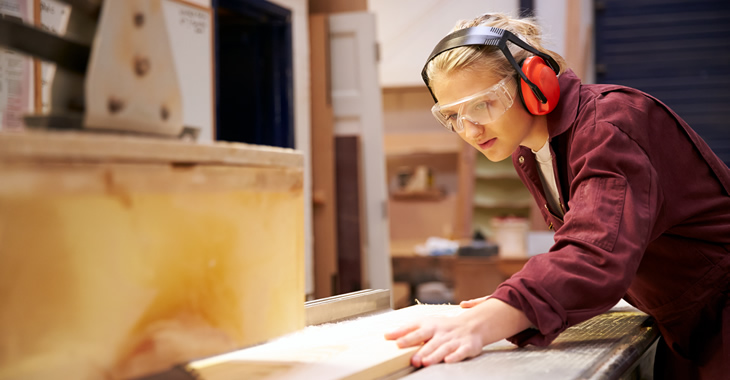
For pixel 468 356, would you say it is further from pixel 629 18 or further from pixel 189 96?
pixel 629 18

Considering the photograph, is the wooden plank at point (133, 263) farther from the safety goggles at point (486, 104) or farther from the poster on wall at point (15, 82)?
the poster on wall at point (15, 82)

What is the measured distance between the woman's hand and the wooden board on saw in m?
0.03

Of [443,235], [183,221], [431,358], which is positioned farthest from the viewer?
[443,235]

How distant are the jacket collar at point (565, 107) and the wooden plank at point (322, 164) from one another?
289cm

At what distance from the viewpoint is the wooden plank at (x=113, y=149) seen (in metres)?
0.58

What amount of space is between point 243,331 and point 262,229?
0.15 metres

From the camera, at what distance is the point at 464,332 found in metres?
0.99

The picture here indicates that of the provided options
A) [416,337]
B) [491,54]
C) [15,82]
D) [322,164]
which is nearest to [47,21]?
[15,82]

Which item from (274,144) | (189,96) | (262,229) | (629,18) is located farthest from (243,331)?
(629,18)

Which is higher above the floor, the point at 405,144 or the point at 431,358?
the point at 405,144

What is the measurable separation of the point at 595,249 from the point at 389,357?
401mm

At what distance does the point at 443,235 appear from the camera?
235 inches

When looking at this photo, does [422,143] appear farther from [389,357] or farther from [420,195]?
[389,357]

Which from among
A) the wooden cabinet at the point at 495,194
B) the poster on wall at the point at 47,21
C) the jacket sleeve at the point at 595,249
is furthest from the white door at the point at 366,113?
the jacket sleeve at the point at 595,249
